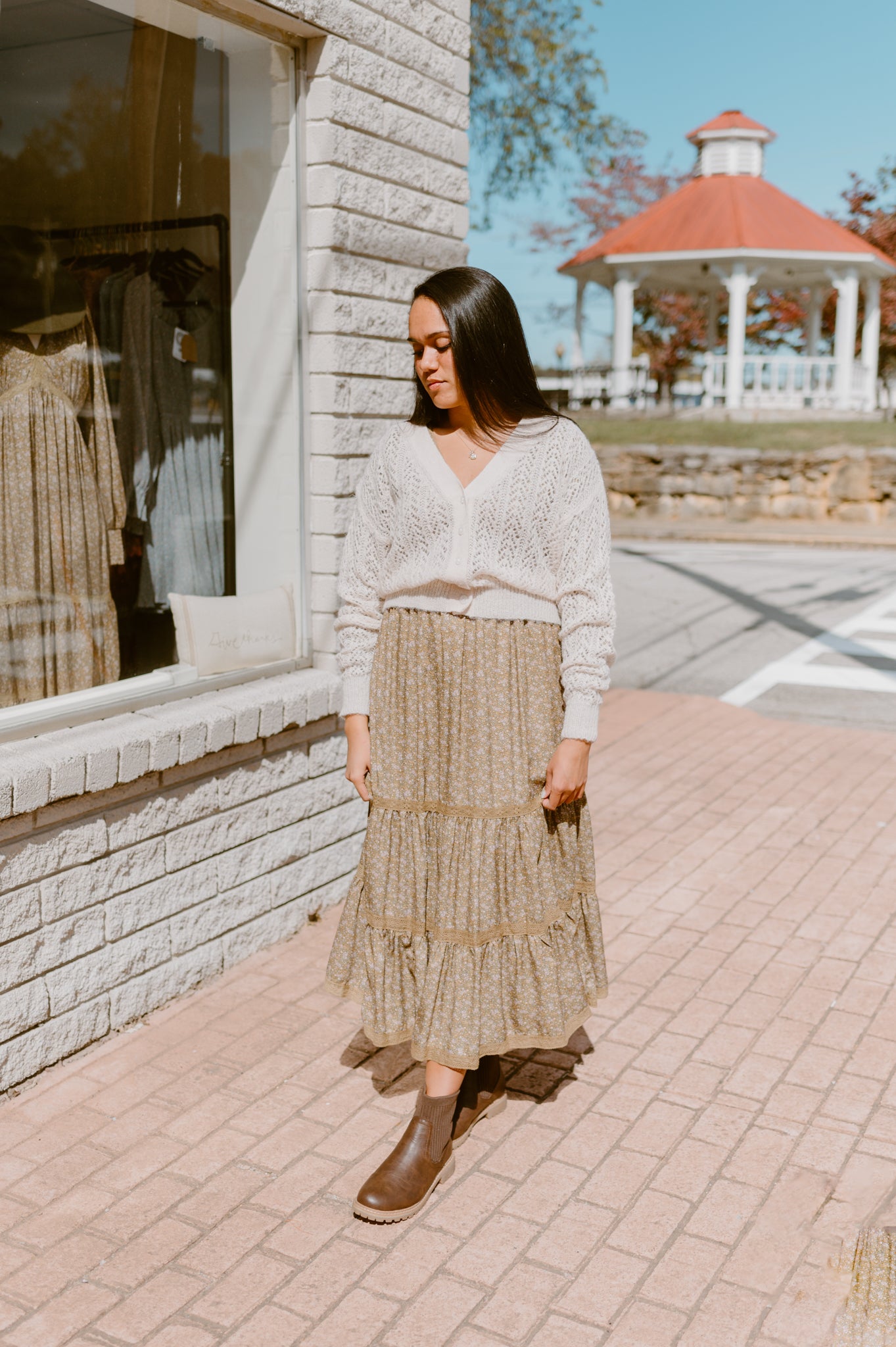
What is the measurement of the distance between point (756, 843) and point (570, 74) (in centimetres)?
995

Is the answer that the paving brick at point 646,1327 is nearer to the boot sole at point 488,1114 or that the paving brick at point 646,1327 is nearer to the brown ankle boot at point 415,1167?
the brown ankle boot at point 415,1167

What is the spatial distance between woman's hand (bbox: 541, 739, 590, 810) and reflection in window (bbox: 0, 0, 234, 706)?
1660 mm

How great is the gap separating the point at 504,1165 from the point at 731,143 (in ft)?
95.5

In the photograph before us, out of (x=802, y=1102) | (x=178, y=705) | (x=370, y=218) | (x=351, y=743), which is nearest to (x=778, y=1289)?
(x=802, y=1102)

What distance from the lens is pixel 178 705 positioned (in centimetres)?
397

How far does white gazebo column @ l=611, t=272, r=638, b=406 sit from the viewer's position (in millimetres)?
26422

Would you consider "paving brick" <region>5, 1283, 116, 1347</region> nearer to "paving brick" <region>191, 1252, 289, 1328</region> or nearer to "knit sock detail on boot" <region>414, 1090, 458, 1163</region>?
"paving brick" <region>191, 1252, 289, 1328</region>

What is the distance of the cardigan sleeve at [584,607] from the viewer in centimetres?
282

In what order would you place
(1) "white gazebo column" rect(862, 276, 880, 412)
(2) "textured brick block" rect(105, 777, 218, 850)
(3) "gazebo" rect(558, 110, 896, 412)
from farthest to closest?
(1) "white gazebo column" rect(862, 276, 880, 412), (3) "gazebo" rect(558, 110, 896, 412), (2) "textured brick block" rect(105, 777, 218, 850)

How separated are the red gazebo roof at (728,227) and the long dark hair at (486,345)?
24052mm

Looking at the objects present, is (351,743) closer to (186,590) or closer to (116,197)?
(186,590)

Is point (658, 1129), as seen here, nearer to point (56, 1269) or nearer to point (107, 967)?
point (56, 1269)

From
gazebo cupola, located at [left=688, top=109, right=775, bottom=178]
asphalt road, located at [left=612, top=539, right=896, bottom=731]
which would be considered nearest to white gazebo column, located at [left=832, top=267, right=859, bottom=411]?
gazebo cupola, located at [left=688, top=109, right=775, bottom=178]

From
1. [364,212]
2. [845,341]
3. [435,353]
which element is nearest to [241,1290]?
[435,353]
